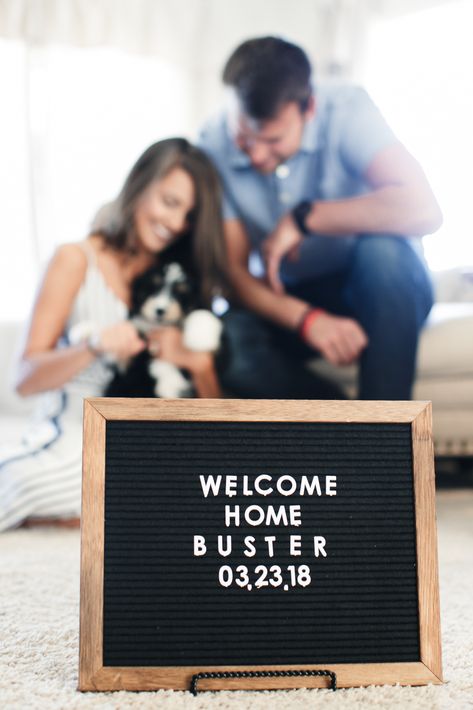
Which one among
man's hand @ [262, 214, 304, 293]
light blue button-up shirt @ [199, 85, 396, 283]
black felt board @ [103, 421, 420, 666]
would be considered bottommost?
black felt board @ [103, 421, 420, 666]

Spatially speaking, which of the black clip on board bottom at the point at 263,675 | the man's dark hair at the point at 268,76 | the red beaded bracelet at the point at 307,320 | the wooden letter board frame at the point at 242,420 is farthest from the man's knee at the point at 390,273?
the black clip on board bottom at the point at 263,675

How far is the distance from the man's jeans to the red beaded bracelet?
0.09 metres

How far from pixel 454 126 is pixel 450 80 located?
23 centimetres

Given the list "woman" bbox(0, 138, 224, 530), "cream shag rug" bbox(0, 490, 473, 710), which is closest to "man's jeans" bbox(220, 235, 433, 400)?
"woman" bbox(0, 138, 224, 530)

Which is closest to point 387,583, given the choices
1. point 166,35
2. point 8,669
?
point 8,669

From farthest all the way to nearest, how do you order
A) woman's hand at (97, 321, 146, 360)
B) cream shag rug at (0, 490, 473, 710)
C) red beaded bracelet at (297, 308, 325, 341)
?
red beaded bracelet at (297, 308, 325, 341)
woman's hand at (97, 321, 146, 360)
cream shag rug at (0, 490, 473, 710)

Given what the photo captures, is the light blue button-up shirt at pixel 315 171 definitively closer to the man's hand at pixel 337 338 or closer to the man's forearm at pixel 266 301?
the man's forearm at pixel 266 301

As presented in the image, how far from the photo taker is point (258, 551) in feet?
2.20

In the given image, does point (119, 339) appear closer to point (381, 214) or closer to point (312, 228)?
point (312, 228)

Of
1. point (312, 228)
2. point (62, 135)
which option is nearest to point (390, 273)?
point (312, 228)

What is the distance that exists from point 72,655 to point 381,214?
1358mm

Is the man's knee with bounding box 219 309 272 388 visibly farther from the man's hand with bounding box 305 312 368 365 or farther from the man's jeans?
the man's hand with bounding box 305 312 368 365

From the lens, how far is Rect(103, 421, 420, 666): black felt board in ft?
2.13

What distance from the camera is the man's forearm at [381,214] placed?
1804mm
